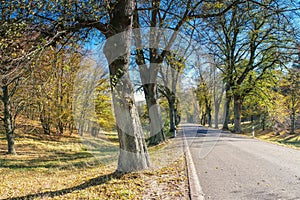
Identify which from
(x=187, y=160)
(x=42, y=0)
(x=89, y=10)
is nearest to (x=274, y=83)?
(x=187, y=160)

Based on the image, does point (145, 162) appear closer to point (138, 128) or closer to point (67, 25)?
point (138, 128)

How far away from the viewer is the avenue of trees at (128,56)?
4480mm

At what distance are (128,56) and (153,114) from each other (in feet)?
23.7

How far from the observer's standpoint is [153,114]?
12.5 metres

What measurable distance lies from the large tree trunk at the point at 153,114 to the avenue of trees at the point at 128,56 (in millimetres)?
62

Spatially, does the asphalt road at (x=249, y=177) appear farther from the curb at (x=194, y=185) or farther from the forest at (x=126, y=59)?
the forest at (x=126, y=59)

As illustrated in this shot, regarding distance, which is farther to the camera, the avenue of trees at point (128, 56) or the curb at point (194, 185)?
the avenue of trees at point (128, 56)

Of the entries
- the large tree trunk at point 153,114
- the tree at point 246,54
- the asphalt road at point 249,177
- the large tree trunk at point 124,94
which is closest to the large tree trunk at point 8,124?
the large tree trunk at point 153,114

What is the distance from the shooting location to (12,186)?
19.9 ft

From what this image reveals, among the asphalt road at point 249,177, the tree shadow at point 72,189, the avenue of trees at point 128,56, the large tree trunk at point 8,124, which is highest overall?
the avenue of trees at point 128,56

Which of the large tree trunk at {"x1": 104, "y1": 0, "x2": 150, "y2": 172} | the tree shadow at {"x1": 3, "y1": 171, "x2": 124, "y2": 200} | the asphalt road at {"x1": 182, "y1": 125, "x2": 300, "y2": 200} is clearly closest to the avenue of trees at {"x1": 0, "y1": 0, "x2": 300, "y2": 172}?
the large tree trunk at {"x1": 104, "y1": 0, "x2": 150, "y2": 172}

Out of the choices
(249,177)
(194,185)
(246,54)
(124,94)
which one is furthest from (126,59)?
(246,54)

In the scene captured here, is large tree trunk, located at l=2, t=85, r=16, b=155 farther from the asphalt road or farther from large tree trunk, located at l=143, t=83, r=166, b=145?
the asphalt road

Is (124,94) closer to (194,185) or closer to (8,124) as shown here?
(194,185)
